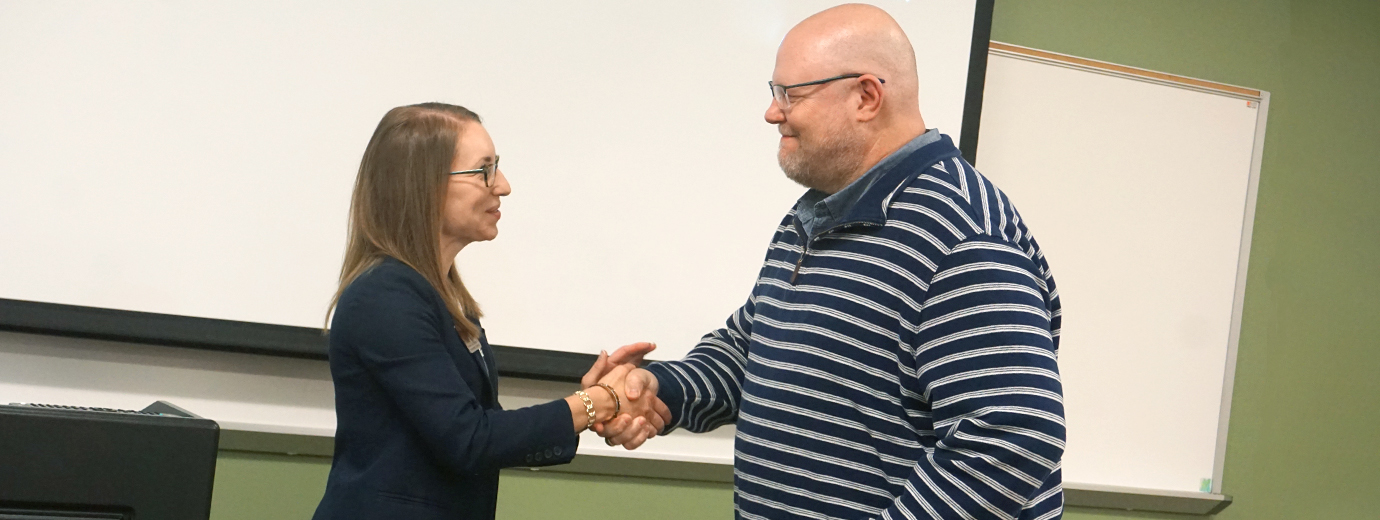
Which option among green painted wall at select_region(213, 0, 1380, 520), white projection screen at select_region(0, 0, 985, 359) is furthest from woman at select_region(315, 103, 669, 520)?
green painted wall at select_region(213, 0, 1380, 520)

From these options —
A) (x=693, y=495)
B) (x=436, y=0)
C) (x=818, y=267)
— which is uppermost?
(x=436, y=0)

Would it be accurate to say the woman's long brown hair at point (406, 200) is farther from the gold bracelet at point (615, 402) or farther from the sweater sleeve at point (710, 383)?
the sweater sleeve at point (710, 383)

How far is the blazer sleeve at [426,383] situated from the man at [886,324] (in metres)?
0.34

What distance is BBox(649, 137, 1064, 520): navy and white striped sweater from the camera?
3.53 feet

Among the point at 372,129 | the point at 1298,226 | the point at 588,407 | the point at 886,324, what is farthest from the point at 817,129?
the point at 1298,226

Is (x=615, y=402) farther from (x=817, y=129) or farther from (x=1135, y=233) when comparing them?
(x=1135, y=233)

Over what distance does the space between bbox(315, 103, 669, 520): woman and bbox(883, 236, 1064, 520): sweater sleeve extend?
576 mm

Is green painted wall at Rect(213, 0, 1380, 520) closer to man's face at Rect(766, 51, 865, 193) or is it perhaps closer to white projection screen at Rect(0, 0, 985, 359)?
white projection screen at Rect(0, 0, 985, 359)

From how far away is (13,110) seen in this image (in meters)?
2.12

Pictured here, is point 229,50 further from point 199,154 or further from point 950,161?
point 950,161

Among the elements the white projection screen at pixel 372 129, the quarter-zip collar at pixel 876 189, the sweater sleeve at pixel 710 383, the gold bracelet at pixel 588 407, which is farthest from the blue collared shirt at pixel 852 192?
the white projection screen at pixel 372 129

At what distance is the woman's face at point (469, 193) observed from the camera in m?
1.52

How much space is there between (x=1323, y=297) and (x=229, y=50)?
3.14 metres

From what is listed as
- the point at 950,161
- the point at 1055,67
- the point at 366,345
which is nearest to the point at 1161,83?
the point at 1055,67
